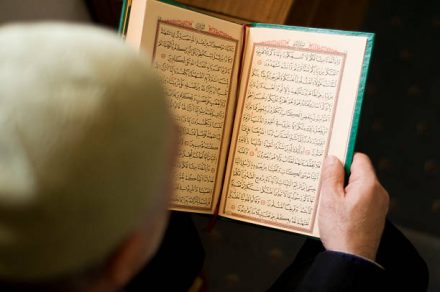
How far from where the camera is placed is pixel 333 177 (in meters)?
0.68

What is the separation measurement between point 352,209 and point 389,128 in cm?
59

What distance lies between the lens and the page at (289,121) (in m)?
0.69

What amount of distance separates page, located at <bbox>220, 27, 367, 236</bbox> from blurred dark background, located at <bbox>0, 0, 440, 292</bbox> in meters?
0.40

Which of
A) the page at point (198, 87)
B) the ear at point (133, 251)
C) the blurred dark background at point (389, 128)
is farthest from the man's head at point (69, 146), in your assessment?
the blurred dark background at point (389, 128)

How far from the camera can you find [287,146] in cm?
71

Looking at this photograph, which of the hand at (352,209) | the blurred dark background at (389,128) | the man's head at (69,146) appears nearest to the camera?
the man's head at (69,146)

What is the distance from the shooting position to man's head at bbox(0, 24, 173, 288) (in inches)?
12.1

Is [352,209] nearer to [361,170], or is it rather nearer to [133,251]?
[361,170]

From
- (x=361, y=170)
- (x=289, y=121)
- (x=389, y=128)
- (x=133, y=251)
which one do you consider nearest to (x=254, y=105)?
(x=289, y=121)

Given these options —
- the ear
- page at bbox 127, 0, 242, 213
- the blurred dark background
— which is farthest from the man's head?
the blurred dark background

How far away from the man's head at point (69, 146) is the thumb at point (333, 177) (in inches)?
15.2

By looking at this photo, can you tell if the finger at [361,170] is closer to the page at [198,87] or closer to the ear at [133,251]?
the page at [198,87]

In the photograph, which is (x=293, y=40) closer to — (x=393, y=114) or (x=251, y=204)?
(x=251, y=204)

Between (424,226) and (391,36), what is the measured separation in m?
0.48
